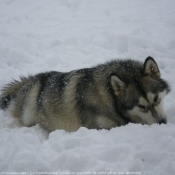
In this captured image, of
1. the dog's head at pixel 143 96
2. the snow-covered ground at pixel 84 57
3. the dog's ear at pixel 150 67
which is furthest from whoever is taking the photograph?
the dog's ear at pixel 150 67

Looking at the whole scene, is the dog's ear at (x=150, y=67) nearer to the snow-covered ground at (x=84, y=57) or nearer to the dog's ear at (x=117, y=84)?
the dog's ear at (x=117, y=84)

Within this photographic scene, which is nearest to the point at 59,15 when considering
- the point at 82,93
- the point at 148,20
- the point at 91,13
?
the point at 91,13

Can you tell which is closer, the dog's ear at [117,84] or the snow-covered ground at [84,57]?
the snow-covered ground at [84,57]

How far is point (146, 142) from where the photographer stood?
10.9ft

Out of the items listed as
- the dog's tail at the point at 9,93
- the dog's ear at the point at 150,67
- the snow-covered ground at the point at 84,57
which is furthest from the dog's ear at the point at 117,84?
the dog's tail at the point at 9,93

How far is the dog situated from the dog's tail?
29 mm

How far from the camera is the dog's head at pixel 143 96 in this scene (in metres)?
3.77

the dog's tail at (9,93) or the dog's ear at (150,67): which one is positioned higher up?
the dog's ear at (150,67)

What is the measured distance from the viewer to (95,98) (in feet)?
13.8

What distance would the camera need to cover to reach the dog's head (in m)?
3.77

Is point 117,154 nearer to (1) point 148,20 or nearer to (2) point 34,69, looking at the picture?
(2) point 34,69

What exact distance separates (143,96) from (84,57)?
4268 millimetres

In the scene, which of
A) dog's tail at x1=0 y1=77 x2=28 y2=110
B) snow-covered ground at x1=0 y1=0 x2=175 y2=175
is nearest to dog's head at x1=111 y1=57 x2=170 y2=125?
snow-covered ground at x1=0 y1=0 x2=175 y2=175

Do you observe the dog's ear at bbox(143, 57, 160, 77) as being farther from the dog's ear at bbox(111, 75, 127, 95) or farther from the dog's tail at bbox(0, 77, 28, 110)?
the dog's tail at bbox(0, 77, 28, 110)
